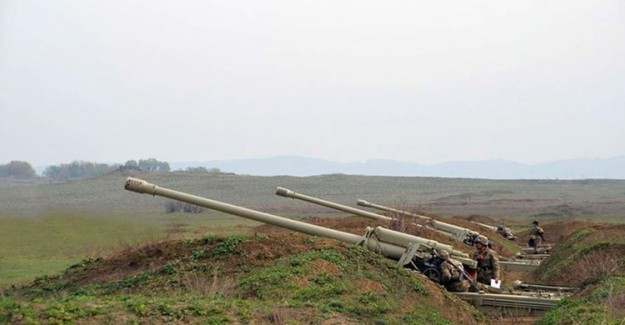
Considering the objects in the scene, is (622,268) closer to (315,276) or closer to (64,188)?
(315,276)

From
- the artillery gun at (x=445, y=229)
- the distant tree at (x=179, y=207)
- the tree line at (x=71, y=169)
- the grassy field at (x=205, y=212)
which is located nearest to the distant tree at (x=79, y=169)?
the tree line at (x=71, y=169)

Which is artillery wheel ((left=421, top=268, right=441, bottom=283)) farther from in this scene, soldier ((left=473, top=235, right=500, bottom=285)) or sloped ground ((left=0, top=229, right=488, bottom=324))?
soldier ((left=473, top=235, right=500, bottom=285))

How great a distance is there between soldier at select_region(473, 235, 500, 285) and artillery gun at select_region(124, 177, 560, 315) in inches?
52.7

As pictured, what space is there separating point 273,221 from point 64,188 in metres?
32.5

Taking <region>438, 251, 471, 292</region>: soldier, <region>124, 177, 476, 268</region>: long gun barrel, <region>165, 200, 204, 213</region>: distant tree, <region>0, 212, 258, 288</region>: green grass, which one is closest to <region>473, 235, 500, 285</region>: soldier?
<region>124, 177, 476, 268</region>: long gun barrel

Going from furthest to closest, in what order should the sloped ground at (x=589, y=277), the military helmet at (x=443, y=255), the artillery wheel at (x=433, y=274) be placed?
the military helmet at (x=443, y=255), the artillery wheel at (x=433, y=274), the sloped ground at (x=589, y=277)

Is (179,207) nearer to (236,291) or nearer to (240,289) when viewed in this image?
(240,289)

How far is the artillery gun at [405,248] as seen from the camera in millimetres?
15273

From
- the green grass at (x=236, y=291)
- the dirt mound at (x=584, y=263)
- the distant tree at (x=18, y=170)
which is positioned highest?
the distant tree at (x=18, y=170)

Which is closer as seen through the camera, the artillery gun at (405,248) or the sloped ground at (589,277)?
the sloped ground at (589,277)

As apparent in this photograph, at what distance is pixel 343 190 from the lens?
274 ft

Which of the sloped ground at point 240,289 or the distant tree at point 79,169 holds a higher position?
the distant tree at point 79,169

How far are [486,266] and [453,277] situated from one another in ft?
8.92

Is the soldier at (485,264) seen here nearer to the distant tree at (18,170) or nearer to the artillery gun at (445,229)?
the artillery gun at (445,229)
